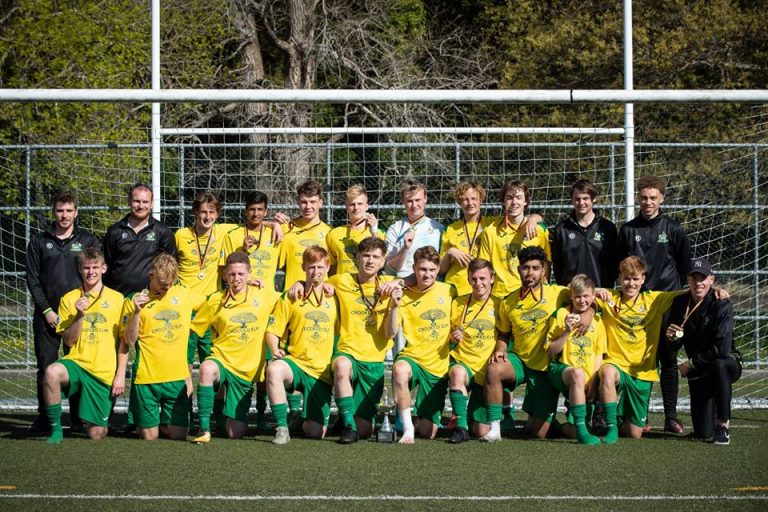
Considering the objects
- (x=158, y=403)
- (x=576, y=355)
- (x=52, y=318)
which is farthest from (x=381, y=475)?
(x=52, y=318)

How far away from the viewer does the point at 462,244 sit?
811cm

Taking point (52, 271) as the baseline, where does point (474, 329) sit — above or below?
below

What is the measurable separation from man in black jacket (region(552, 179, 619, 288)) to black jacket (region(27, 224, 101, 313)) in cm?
337

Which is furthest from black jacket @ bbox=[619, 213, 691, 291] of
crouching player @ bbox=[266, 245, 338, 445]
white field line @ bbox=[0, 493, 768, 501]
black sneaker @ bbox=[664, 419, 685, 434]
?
white field line @ bbox=[0, 493, 768, 501]

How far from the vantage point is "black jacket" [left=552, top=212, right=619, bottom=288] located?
Result: 309 inches

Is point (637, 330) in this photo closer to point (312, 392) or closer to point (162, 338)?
point (312, 392)

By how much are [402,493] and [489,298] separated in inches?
90.5

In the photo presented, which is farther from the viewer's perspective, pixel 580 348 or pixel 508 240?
pixel 508 240

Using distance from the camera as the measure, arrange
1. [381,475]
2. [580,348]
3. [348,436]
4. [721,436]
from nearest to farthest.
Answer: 1. [381,475]
2. [721,436]
3. [348,436]
4. [580,348]

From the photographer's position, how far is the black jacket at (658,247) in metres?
7.80

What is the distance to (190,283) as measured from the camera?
8.17m

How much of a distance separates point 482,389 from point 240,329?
1.74 metres

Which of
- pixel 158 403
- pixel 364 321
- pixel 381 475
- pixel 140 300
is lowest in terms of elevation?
pixel 381 475

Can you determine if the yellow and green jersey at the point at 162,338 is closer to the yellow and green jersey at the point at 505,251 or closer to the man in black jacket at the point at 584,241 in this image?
the yellow and green jersey at the point at 505,251
